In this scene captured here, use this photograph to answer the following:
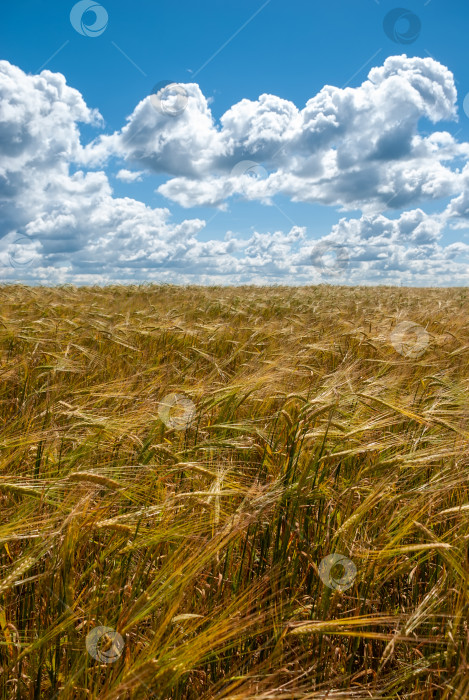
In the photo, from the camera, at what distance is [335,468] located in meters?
1.79

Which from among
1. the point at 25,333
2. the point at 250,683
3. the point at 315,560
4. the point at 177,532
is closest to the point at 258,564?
the point at 315,560

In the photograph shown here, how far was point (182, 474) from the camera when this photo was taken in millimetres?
1877

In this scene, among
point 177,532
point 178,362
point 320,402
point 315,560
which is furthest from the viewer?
point 178,362

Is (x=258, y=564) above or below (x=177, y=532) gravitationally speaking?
below

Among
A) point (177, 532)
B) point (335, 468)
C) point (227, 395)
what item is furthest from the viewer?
point (227, 395)

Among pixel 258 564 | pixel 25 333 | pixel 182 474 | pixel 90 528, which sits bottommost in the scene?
pixel 258 564

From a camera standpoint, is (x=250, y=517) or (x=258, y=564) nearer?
(x=250, y=517)

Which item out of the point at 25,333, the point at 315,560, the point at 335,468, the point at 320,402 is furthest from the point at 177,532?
the point at 25,333

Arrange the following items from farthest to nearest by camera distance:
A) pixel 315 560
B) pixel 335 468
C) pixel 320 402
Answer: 1. pixel 320 402
2. pixel 335 468
3. pixel 315 560

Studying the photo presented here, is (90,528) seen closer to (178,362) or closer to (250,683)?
(250,683)

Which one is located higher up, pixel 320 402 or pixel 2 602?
pixel 320 402

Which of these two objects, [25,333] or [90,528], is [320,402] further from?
[25,333]

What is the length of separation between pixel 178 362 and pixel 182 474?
6.61 ft

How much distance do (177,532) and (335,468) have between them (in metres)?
0.78
